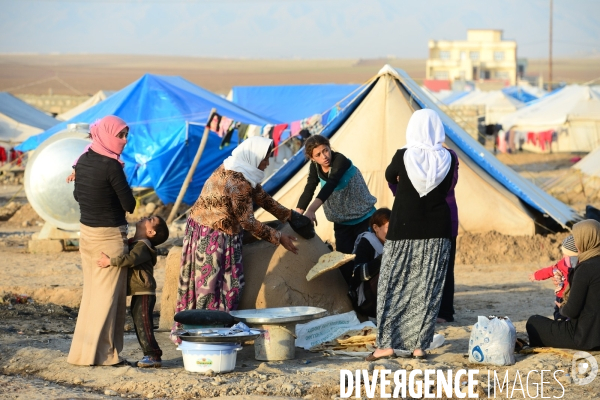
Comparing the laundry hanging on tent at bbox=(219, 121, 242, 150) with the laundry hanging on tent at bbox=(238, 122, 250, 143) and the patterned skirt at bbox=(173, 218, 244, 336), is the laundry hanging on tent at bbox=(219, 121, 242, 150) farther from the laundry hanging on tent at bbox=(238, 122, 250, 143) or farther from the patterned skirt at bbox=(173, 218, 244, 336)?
the patterned skirt at bbox=(173, 218, 244, 336)

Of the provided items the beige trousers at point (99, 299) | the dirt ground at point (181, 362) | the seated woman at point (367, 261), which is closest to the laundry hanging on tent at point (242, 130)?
the dirt ground at point (181, 362)

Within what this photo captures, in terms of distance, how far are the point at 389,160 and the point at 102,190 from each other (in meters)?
5.99

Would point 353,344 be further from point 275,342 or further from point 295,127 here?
point 295,127

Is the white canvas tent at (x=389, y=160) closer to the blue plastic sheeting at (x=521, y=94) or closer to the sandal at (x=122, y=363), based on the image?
the sandal at (x=122, y=363)

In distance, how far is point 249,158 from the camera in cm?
521

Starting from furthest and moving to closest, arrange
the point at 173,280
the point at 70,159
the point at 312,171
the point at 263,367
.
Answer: the point at 70,159, the point at 312,171, the point at 173,280, the point at 263,367

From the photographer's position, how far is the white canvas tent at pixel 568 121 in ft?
89.8

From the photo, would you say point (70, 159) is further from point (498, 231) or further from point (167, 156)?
point (498, 231)

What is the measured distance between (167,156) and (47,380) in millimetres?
10001

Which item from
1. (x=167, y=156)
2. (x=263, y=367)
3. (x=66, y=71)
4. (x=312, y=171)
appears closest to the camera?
(x=263, y=367)

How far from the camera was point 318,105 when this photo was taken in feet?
70.6

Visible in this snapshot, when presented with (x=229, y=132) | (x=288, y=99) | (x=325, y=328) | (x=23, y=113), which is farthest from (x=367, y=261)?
(x=23, y=113)

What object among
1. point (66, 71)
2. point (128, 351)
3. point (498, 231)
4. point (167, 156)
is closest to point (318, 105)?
point (167, 156)

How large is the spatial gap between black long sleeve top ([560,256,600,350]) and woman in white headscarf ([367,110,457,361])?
76 cm
